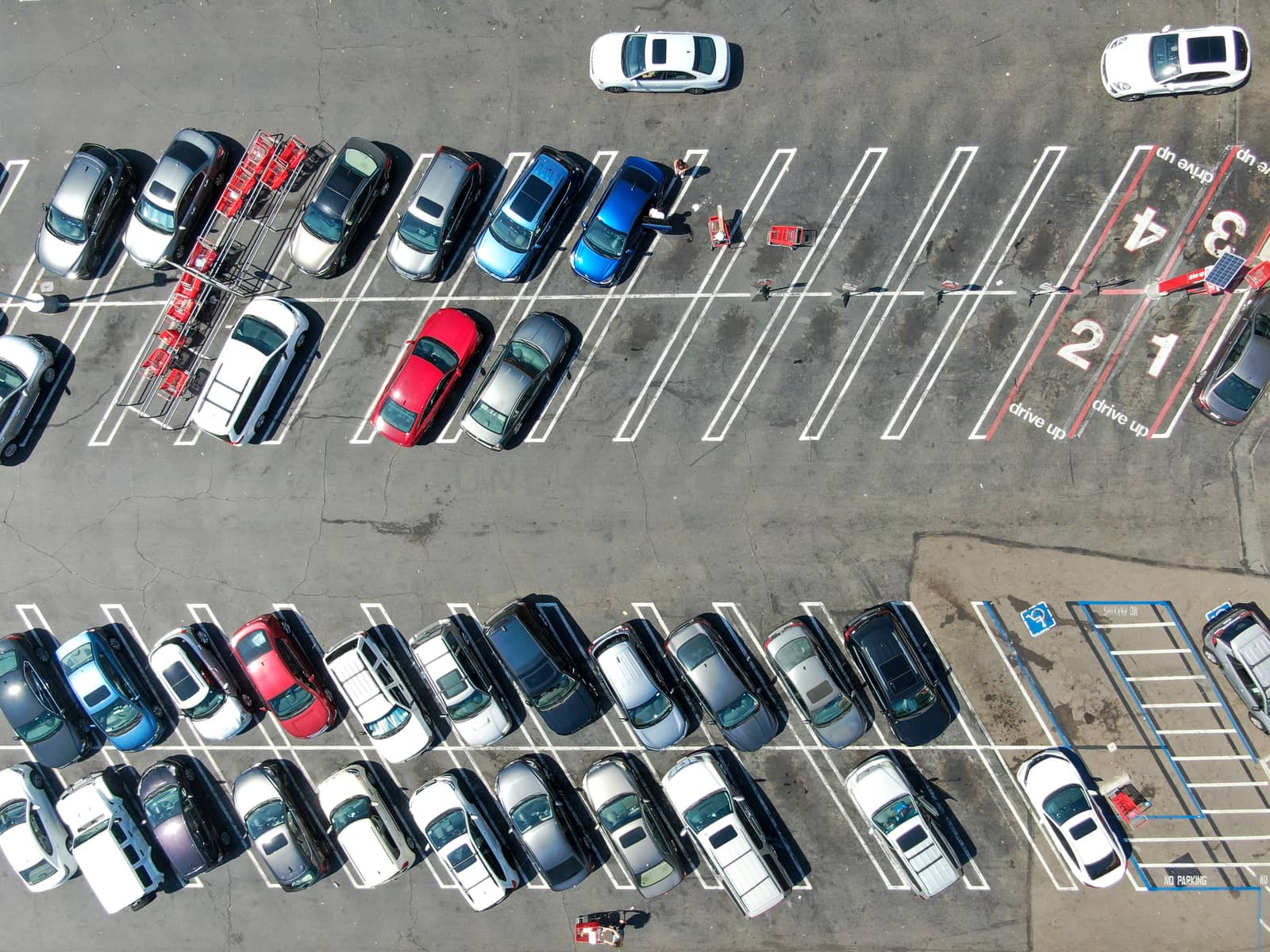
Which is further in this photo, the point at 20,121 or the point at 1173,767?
the point at 20,121

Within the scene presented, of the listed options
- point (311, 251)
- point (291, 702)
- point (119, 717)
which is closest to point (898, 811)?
point (291, 702)

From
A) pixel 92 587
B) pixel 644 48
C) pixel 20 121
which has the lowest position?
pixel 92 587

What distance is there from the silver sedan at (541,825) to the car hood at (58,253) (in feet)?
66.6

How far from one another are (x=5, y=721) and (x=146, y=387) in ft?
38.0

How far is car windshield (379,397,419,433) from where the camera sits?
877 inches

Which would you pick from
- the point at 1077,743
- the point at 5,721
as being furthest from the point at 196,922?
the point at 1077,743

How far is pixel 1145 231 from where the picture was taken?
882 inches

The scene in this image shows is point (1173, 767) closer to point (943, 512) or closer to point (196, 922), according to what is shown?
point (943, 512)

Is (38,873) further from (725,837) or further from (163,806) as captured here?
(725,837)

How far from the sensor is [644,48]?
2209 centimetres

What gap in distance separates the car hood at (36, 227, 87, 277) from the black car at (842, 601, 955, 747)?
25.9 meters

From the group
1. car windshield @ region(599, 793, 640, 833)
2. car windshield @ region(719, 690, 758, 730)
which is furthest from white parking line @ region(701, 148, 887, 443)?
car windshield @ region(599, 793, 640, 833)

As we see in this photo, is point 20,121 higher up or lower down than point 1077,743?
higher up

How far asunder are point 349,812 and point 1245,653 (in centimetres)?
2632
